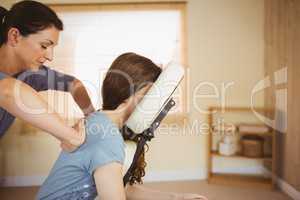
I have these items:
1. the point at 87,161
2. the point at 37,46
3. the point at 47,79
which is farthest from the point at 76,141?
the point at 47,79

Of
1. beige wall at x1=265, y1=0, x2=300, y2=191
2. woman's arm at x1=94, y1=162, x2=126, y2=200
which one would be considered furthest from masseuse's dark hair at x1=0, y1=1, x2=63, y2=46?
beige wall at x1=265, y1=0, x2=300, y2=191

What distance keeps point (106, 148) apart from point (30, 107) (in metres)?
0.21

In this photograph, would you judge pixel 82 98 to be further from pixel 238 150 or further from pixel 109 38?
pixel 238 150

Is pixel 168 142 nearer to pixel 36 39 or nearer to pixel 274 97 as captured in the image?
pixel 274 97

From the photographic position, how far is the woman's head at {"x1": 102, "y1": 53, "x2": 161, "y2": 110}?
2.78 ft

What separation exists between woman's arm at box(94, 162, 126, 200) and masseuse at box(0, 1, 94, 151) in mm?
101

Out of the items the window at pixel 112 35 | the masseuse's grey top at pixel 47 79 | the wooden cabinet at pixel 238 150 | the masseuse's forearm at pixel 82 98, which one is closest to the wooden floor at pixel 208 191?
the wooden cabinet at pixel 238 150

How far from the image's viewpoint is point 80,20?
8.52 ft

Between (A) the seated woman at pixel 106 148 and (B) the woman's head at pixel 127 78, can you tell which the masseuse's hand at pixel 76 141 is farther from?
(B) the woman's head at pixel 127 78

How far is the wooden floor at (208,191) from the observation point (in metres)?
2.33

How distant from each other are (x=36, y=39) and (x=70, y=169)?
0.40 m

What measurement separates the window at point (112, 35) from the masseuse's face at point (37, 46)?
1.65 m

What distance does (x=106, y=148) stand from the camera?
75 centimetres

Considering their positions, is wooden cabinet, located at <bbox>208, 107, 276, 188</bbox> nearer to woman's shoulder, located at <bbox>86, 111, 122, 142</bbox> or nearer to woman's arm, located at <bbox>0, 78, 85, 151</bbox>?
woman's shoulder, located at <bbox>86, 111, 122, 142</bbox>
